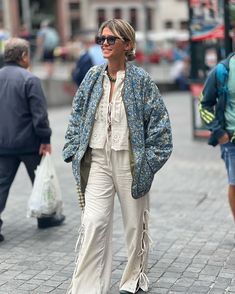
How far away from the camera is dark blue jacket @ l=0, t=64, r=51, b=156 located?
585 centimetres

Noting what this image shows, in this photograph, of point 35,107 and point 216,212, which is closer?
point 35,107


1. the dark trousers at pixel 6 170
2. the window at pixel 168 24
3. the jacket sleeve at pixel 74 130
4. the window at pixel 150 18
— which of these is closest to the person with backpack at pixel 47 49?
the dark trousers at pixel 6 170

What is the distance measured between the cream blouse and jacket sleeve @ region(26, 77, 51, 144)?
1581 millimetres

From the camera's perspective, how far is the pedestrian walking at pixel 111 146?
168 inches

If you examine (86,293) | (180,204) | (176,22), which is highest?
(86,293)

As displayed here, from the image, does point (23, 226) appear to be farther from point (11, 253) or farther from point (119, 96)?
point (119, 96)

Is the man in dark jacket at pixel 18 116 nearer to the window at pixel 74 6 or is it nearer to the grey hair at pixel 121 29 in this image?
the grey hair at pixel 121 29

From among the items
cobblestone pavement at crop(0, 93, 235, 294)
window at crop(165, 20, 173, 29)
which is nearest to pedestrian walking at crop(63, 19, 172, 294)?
cobblestone pavement at crop(0, 93, 235, 294)

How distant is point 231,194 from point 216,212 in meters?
1.35

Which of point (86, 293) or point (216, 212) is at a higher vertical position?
point (86, 293)

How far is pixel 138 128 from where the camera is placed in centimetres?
427

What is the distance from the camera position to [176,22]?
6769 cm

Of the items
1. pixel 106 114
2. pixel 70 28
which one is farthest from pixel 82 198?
pixel 70 28

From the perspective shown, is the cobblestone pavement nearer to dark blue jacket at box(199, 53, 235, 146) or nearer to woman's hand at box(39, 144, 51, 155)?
woman's hand at box(39, 144, 51, 155)
